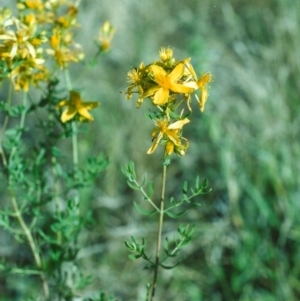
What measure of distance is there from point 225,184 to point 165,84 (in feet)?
6.39

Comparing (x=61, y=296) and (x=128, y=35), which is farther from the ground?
(x=61, y=296)

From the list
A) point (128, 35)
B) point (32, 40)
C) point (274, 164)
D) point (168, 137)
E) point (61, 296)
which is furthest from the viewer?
point (128, 35)

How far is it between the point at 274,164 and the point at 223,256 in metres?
0.58

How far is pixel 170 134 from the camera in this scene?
134 cm

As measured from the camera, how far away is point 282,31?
3398 millimetres

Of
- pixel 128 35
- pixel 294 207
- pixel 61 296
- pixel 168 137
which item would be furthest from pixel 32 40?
pixel 128 35

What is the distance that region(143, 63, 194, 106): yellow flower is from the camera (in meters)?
1.30

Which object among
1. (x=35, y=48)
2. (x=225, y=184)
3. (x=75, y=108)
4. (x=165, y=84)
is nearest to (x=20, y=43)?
(x=35, y=48)

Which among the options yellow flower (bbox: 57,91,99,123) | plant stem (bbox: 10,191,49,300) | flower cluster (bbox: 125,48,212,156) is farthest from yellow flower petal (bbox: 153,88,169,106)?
plant stem (bbox: 10,191,49,300)

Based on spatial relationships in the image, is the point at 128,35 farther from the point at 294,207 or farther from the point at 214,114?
the point at 294,207

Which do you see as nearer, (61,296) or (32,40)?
(32,40)

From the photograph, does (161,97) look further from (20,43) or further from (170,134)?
(20,43)

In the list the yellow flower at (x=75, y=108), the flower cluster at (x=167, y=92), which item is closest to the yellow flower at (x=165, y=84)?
the flower cluster at (x=167, y=92)

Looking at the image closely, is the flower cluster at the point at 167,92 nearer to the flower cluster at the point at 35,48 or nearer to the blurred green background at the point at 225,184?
the flower cluster at the point at 35,48
